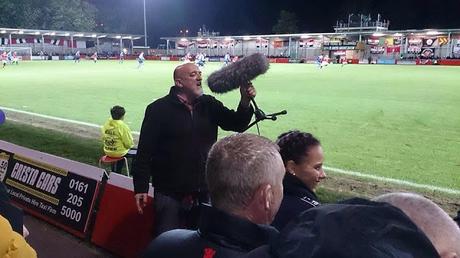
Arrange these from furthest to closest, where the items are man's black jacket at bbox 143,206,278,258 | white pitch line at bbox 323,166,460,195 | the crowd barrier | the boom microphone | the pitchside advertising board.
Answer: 1. white pitch line at bbox 323,166,460,195
2. the pitchside advertising board
3. the crowd barrier
4. the boom microphone
5. man's black jacket at bbox 143,206,278,258

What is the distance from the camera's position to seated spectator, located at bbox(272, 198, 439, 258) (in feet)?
3.26

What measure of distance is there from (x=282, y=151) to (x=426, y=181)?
5.11 metres

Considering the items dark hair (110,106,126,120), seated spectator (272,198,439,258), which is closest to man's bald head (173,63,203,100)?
seated spectator (272,198,439,258)

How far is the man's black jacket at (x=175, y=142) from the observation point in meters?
3.94

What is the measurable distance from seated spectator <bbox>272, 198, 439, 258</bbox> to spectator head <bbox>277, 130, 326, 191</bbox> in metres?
1.79

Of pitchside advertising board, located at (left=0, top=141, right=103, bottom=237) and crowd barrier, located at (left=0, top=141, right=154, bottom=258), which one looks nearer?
crowd barrier, located at (left=0, top=141, right=154, bottom=258)

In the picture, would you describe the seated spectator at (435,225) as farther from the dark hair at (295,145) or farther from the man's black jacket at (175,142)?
the man's black jacket at (175,142)

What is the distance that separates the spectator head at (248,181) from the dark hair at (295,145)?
108 centimetres

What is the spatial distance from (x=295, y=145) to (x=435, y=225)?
71.0 inches

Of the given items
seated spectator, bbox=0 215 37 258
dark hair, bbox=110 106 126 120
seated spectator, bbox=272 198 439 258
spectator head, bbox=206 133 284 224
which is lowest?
dark hair, bbox=110 106 126 120

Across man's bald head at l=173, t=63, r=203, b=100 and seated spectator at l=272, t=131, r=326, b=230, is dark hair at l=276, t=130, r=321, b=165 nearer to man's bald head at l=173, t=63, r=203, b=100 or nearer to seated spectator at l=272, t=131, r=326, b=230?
seated spectator at l=272, t=131, r=326, b=230

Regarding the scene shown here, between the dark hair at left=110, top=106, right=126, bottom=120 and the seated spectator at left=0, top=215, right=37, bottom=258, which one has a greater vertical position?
the seated spectator at left=0, top=215, right=37, bottom=258

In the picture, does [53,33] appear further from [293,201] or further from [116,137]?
[293,201]

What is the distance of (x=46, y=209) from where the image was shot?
595 cm
